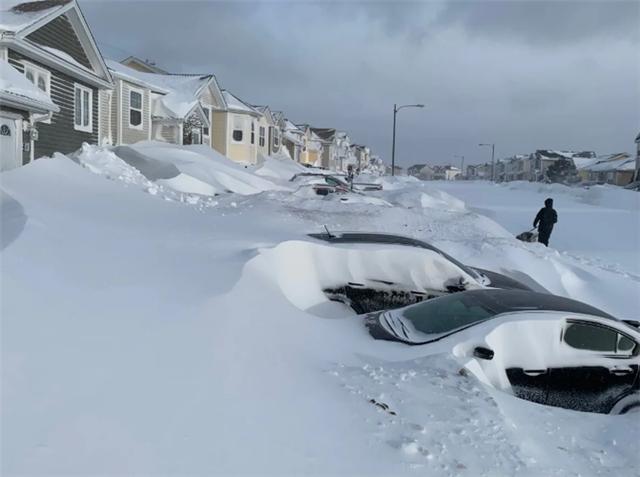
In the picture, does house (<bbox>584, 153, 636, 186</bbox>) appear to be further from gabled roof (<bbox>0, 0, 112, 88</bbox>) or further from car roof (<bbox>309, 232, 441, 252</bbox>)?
car roof (<bbox>309, 232, 441, 252</bbox>)

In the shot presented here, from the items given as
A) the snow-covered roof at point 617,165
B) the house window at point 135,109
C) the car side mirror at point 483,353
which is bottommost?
the car side mirror at point 483,353

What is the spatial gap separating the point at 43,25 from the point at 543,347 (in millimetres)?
15322

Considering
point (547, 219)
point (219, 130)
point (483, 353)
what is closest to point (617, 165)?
point (219, 130)

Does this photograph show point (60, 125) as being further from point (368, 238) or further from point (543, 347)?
point (543, 347)

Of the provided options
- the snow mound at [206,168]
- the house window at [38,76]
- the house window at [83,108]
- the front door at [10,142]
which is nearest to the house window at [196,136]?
the snow mound at [206,168]

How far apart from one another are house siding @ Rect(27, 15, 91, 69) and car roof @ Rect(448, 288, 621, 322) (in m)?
13.8

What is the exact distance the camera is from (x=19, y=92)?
11.7 m

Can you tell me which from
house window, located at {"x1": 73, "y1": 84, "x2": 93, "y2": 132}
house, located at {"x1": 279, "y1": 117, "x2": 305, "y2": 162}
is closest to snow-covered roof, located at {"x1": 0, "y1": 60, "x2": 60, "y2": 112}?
house window, located at {"x1": 73, "y1": 84, "x2": 93, "y2": 132}

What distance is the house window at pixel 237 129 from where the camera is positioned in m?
38.5

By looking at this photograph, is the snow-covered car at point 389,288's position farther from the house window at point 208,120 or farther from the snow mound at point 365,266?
the house window at point 208,120

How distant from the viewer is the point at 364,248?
765 centimetres

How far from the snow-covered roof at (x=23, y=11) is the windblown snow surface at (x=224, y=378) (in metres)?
7.92

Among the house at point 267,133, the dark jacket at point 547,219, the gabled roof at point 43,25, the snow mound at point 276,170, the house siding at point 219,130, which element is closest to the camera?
the gabled roof at point 43,25

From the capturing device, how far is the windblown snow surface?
3350 millimetres
